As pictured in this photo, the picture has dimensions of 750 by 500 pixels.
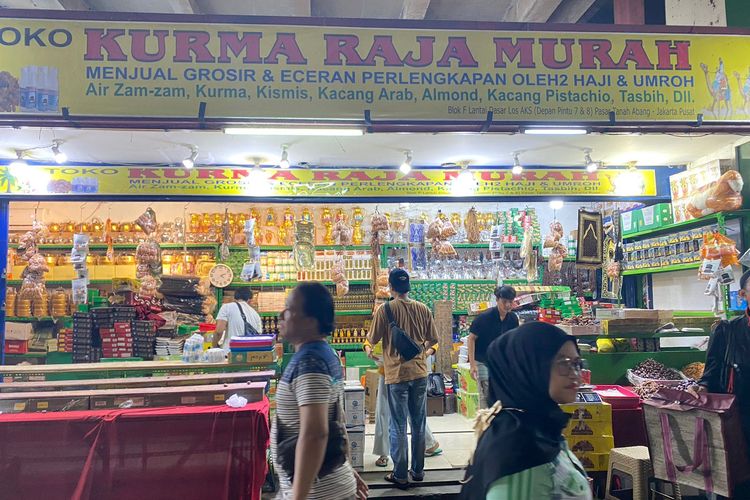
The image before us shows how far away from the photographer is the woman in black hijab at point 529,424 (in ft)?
4.80

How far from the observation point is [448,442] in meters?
5.91

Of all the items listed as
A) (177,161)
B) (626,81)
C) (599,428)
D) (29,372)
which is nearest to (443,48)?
(626,81)

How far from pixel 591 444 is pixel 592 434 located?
0.28 feet

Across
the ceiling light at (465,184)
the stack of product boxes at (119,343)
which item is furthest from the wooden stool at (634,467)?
the stack of product boxes at (119,343)

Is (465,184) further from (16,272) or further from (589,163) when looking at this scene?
(16,272)

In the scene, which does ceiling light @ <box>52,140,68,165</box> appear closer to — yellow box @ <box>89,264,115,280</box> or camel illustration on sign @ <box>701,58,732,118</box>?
yellow box @ <box>89,264,115,280</box>

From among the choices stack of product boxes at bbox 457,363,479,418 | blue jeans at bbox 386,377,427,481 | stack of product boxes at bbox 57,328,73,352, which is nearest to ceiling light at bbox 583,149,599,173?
stack of product boxes at bbox 457,363,479,418

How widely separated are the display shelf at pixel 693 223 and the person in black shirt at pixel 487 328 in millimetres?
2558

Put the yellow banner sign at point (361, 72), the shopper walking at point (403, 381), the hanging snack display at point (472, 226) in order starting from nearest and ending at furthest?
the yellow banner sign at point (361, 72), the shopper walking at point (403, 381), the hanging snack display at point (472, 226)

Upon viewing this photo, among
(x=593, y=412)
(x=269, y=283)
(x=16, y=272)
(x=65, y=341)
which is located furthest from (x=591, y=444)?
(x=16, y=272)

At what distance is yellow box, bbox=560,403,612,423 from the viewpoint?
4535 millimetres

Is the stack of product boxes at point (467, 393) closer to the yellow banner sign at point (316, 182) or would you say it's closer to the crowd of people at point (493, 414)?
the yellow banner sign at point (316, 182)

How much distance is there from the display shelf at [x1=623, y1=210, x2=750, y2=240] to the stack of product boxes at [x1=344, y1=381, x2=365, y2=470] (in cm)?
439

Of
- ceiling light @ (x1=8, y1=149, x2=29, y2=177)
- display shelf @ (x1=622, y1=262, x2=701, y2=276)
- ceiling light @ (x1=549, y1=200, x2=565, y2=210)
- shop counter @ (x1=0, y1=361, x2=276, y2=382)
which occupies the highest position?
ceiling light @ (x1=8, y1=149, x2=29, y2=177)
